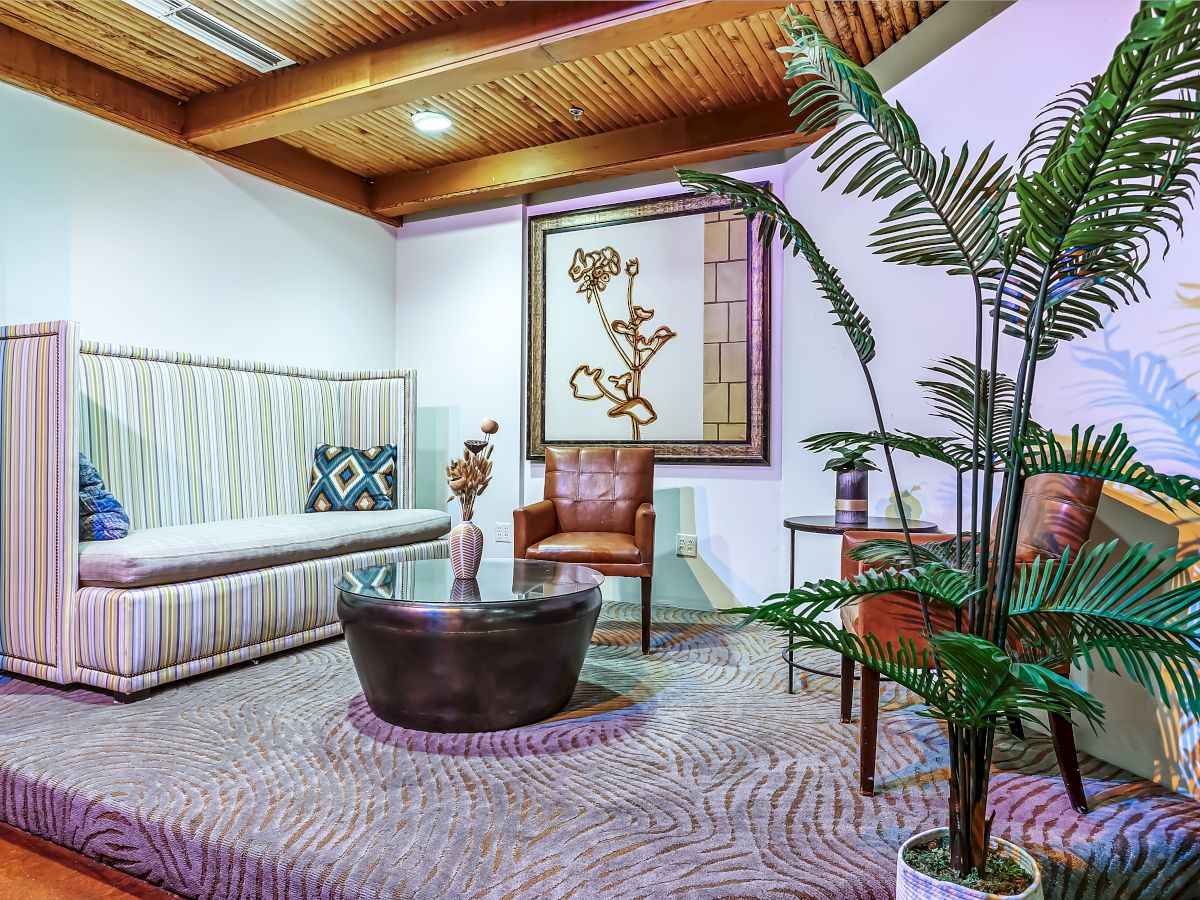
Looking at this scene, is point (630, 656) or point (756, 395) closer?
point (630, 656)

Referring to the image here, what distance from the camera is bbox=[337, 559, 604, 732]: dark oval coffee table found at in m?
2.16

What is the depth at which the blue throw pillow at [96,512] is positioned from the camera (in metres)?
2.67

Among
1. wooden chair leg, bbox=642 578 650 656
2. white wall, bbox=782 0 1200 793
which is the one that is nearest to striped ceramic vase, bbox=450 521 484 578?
wooden chair leg, bbox=642 578 650 656

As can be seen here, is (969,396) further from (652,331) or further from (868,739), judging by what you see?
(652,331)

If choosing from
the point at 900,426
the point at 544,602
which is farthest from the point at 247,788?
the point at 900,426

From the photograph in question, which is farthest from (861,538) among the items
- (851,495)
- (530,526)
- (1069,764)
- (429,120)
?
Answer: (429,120)

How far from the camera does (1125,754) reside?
2080 millimetres

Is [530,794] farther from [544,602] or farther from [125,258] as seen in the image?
[125,258]

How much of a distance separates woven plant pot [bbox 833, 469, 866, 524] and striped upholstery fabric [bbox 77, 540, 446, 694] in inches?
74.8

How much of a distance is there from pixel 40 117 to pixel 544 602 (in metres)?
3.00

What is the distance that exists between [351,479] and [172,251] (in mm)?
1392

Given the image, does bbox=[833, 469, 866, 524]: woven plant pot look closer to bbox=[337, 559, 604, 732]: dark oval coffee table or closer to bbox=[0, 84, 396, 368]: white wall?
bbox=[337, 559, 604, 732]: dark oval coffee table

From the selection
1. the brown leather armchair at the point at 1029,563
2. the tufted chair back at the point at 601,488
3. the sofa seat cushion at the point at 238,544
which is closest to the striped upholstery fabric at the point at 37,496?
the sofa seat cushion at the point at 238,544

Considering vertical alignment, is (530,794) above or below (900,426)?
below
